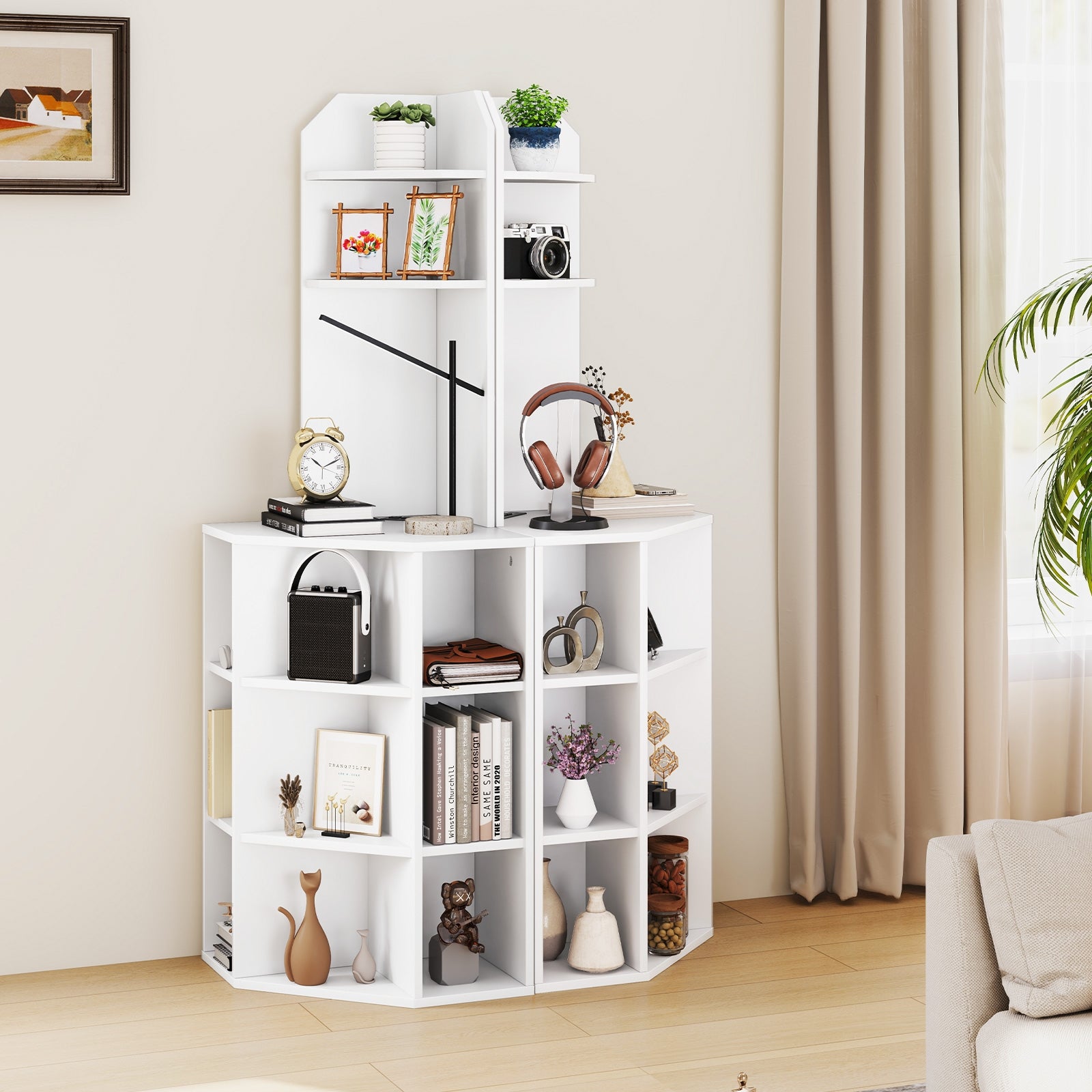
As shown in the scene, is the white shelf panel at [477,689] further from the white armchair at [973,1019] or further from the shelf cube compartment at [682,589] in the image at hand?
the white armchair at [973,1019]

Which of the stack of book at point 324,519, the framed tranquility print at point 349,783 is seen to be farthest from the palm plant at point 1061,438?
the framed tranquility print at point 349,783

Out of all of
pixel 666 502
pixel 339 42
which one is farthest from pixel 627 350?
pixel 339 42

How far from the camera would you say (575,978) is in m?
3.37

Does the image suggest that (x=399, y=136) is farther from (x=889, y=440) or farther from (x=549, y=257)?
(x=889, y=440)

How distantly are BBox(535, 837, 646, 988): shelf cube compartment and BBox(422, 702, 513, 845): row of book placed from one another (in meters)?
0.15

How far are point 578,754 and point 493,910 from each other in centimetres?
40

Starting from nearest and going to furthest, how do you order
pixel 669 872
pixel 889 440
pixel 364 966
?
pixel 364 966, pixel 669 872, pixel 889 440

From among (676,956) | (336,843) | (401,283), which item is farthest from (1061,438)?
(336,843)

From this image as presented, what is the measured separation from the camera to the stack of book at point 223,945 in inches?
135

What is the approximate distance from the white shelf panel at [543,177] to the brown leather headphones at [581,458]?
44cm

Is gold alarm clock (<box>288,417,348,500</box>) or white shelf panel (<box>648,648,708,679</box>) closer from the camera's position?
gold alarm clock (<box>288,417,348,500</box>)

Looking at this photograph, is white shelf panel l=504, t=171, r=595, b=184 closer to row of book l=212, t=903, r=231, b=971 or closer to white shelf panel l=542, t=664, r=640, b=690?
→ white shelf panel l=542, t=664, r=640, b=690

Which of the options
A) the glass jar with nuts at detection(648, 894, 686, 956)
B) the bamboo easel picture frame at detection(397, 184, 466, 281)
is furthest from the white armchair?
the bamboo easel picture frame at detection(397, 184, 466, 281)

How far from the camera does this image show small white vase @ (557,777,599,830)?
11.2ft
